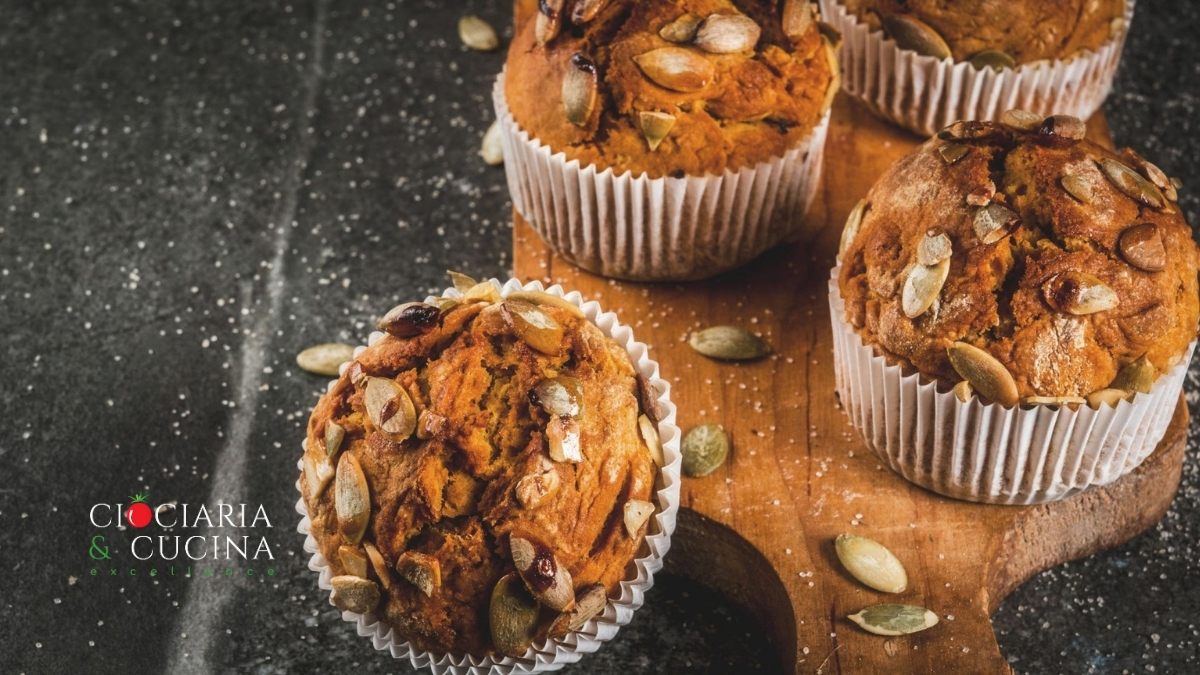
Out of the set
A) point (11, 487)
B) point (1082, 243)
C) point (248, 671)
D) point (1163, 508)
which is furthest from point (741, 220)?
point (11, 487)

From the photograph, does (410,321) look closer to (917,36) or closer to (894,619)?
(894,619)

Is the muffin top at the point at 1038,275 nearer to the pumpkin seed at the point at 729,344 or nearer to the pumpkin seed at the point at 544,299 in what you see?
the pumpkin seed at the point at 729,344

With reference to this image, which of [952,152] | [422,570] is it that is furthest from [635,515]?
[952,152]

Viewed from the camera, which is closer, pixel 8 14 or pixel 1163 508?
pixel 1163 508

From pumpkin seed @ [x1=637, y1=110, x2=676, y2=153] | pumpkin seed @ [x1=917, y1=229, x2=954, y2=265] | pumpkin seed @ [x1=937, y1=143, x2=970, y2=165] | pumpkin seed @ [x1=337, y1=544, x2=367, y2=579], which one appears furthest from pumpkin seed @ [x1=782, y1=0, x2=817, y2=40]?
pumpkin seed @ [x1=337, y1=544, x2=367, y2=579]

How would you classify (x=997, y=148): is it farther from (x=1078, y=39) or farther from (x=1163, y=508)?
(x=1163, y=508)

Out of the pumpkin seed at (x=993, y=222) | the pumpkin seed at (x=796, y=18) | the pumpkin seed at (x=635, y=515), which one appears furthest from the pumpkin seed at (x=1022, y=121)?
the pumpkin seed at (x=635, y=515)
